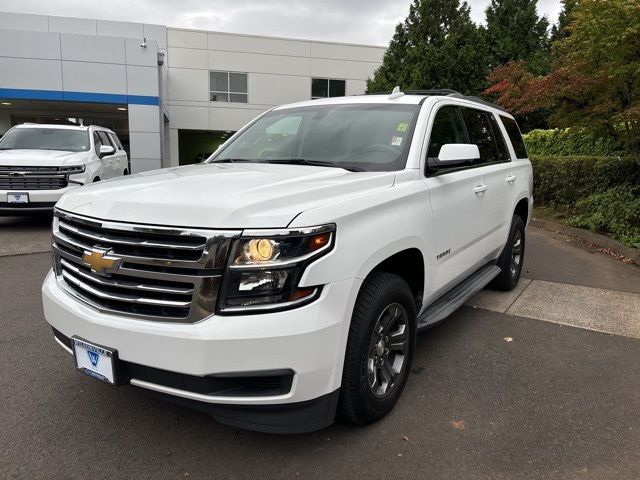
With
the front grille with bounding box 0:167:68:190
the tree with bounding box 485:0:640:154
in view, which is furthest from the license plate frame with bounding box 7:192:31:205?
the tree with bounding box 485:0:640:154

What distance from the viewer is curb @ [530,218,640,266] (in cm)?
724

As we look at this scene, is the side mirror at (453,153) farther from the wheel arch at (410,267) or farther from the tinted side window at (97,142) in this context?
the tinted side window at (97,142)

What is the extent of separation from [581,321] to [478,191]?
1769mm

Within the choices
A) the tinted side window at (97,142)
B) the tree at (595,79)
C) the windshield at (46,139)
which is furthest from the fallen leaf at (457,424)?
the windshield at (46,139)

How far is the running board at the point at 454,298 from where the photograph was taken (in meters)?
3.47

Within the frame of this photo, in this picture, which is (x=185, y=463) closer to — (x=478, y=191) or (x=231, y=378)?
(x=231, y=378)

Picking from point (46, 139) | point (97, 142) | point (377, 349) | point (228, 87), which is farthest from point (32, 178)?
point (228, 87)

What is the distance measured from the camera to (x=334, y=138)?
3.72 metres

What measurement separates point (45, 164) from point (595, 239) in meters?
9.36

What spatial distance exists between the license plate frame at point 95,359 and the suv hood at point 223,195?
24.9 inches

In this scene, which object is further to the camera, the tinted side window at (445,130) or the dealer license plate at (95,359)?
the tinted side window at (445,130)

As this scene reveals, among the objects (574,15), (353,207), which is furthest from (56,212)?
(574,15)

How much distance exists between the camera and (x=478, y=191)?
161 inches

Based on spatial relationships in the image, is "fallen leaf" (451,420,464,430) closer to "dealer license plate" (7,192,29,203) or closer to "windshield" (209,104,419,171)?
"windshield" (209,104,419,171)
